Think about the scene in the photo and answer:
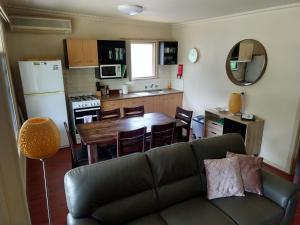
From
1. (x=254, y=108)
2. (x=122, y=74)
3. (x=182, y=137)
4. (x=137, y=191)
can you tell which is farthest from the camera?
(x=122, y=74)

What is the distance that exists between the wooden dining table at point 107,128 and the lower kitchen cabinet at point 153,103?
1.30 metres

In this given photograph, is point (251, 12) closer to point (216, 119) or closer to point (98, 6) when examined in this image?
point (216, 119)

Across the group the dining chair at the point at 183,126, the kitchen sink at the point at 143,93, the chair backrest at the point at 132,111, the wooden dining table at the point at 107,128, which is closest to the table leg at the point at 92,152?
the wooden dining table at the point at 107,128

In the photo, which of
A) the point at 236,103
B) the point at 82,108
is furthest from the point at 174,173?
the point at 82,108

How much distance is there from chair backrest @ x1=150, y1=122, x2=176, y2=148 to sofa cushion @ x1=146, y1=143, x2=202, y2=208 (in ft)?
2.00

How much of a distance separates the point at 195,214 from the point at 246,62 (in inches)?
123

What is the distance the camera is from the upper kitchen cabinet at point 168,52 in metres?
5.43

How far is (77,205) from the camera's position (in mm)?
1686

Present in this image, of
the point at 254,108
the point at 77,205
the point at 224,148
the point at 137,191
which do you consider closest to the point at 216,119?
the point at 254,108

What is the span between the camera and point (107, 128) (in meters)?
3.07

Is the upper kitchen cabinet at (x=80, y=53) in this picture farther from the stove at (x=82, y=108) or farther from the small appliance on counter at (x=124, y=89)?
the small appliance on counter at (x=124, y=89)

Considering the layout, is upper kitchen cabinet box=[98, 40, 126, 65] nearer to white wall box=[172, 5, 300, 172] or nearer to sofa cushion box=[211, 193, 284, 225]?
white wall box=[172, 5, 300, 172]

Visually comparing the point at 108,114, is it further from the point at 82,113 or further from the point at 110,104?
the point at 110,104

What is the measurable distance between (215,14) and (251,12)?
0.65m
